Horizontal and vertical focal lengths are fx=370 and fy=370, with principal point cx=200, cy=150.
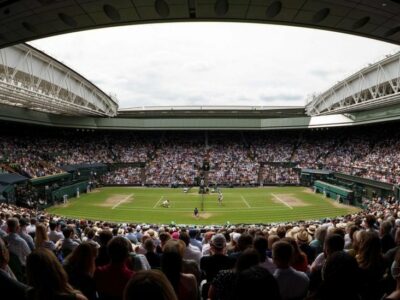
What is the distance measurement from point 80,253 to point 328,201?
40.1m

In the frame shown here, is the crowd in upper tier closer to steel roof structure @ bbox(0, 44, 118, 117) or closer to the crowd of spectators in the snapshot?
steel roof structure @ bbox(0, 44, 118, 117)

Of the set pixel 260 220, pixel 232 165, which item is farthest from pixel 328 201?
pixel 232 165

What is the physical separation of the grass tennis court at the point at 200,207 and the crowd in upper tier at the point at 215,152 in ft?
24.1

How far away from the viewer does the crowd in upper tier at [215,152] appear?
5030 centimetres

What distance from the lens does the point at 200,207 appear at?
3844 cm

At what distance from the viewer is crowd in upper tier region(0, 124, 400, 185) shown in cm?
5030

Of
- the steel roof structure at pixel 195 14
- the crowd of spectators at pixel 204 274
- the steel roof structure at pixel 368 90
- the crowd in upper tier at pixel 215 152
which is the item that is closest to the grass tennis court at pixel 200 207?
the crowd in upper tier at pixel 215 152

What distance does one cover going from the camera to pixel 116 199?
43.5 metres

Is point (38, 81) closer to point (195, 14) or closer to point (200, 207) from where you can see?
point (200, 207)

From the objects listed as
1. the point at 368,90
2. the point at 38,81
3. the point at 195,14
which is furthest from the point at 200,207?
the point at 195,14

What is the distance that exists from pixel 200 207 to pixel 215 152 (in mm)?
26289

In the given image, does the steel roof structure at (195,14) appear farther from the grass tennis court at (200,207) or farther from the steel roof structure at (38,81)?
the grass tennis court at (200,207)

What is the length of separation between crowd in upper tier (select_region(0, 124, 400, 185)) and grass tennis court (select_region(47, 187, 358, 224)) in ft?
24.1

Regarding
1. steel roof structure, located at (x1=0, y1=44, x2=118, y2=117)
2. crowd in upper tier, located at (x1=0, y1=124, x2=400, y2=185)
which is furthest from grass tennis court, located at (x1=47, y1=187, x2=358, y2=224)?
steel roof structure, located at (x1=0, y1=44, x2=118, y2=117)
